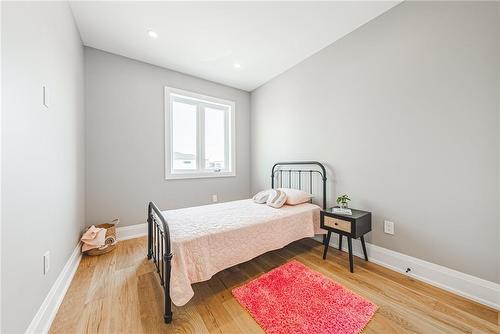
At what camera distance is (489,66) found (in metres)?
1.47

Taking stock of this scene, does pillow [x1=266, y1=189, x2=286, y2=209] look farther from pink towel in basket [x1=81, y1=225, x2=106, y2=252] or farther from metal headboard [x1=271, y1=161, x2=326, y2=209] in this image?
pink towel in basket [x1=81, y1=225, x2=106, y2=252]

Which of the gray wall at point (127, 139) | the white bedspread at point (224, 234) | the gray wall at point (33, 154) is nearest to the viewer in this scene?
the gray wall at point (33, 154)

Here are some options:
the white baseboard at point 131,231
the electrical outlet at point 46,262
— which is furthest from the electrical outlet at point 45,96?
the white baseboard at point 131,231

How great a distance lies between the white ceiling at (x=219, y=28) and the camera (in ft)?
6.36

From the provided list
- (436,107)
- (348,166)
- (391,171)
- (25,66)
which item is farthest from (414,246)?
(25,66)

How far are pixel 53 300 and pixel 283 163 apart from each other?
291cm

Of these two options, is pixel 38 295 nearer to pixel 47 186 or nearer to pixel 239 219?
pixel 47 186

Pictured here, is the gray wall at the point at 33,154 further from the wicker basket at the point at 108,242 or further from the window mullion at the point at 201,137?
the window mullion at the point at 201,137

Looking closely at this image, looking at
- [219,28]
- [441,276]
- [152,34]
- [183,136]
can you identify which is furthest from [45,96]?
[441,276]

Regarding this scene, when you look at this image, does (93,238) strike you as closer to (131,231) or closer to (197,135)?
(131,231)

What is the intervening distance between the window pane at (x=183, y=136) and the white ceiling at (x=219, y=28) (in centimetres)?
69

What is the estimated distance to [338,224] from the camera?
2037mm

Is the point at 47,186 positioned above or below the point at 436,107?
below

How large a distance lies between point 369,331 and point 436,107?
1.89 meters
